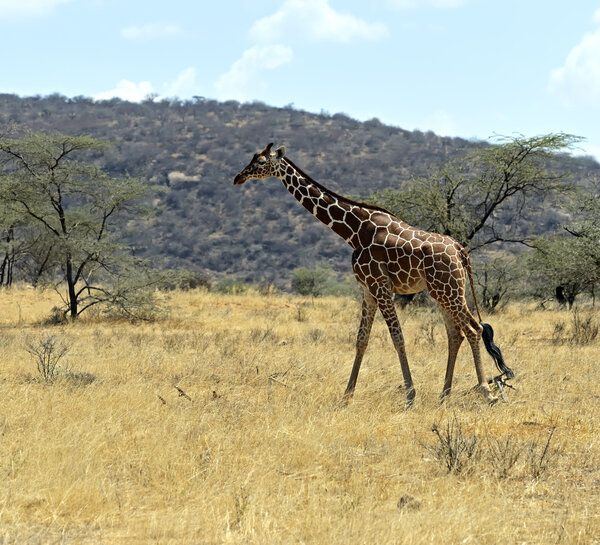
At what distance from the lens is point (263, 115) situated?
232ft

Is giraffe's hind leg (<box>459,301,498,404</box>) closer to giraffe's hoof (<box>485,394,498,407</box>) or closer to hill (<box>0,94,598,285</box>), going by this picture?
giraffe's hoof (<box>485,394,498,407</box>)

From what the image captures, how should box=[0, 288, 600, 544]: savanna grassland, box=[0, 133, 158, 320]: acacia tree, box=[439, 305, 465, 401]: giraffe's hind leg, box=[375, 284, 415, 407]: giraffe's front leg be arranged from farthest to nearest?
box=[0, 133, 158, 320]: acacia tree < box=[439, 305, 465, 401]: giraffe's hind leg < box=[375, 284, 415, 407]: giraffe's front leg < box=[0, 288, 600, 544]: savanna grassland

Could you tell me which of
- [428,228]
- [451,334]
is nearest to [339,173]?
[428,228]

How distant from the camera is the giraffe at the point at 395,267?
316 inches

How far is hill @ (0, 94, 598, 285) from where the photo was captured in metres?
45.0

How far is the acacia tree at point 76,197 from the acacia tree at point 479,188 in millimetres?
8169

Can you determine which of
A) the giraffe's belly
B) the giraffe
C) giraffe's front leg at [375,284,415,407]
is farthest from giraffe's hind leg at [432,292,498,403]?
giraffe's front leg at [375,284,415,407]

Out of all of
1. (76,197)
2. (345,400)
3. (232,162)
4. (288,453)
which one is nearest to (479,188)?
(76,197)

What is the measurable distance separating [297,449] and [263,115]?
67520 mm

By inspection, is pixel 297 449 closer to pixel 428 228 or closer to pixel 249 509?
pixel 249 509

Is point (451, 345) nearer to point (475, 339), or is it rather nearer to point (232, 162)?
point (475, 339)

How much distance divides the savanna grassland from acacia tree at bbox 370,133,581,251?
894cm

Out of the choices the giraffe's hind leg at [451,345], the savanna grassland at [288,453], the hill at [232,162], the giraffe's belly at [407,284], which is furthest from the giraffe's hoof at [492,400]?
the hill at [232,162]

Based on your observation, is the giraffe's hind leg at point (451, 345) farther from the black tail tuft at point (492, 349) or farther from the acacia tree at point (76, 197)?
the acacia tree at point (76, 197)
